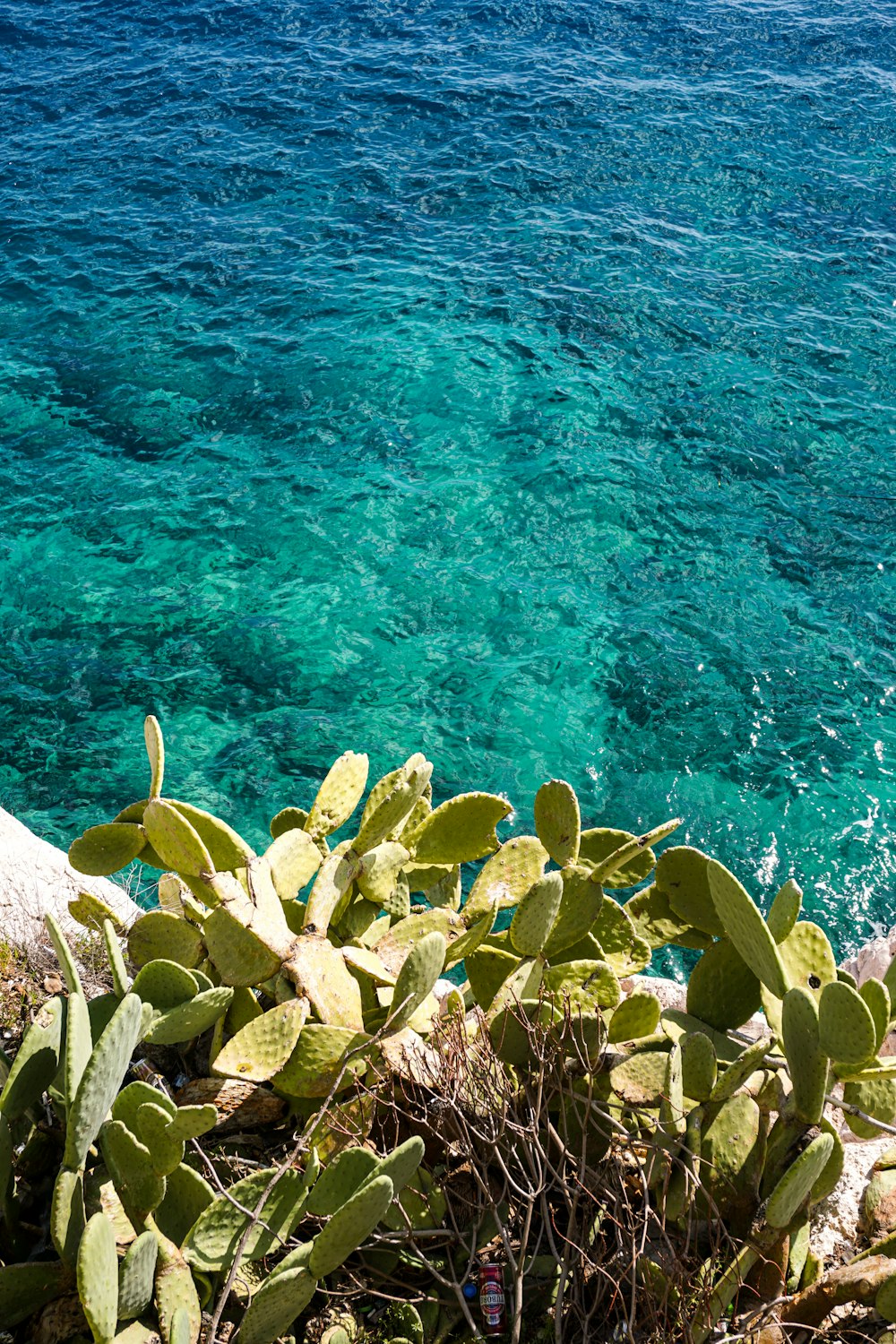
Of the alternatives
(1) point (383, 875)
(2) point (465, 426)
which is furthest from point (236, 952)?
(2) point (465, 426)

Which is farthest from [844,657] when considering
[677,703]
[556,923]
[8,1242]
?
[8,1242]

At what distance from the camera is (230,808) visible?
646 centimetres

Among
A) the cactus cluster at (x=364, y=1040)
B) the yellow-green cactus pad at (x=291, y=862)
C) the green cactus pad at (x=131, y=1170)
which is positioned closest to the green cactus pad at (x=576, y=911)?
the cactus cluster at (x=364, y=1040)

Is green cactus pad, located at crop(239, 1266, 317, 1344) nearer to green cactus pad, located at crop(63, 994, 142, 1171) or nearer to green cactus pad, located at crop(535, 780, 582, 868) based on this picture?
green cactus pad, located at crop(63, 994, 142, 1171)

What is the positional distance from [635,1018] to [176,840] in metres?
1.37

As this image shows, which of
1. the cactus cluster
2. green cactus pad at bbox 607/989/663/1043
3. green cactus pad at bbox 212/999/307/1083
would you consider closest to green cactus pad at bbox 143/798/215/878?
the cactus cluster

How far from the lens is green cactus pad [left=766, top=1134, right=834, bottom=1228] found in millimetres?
2178

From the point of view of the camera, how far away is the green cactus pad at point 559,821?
3.21m

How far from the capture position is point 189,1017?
279cm

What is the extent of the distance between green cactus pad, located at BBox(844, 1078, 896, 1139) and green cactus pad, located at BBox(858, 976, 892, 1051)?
0.50 ft

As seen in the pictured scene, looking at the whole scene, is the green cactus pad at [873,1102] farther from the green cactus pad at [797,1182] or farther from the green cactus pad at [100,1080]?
the green cactus pad at [100,1080]

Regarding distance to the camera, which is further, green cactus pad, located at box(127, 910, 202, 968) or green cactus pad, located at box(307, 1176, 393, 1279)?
green cactus pad, located at box(127, 910, 202, 968)

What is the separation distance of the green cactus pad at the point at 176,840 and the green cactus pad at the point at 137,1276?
994 mm

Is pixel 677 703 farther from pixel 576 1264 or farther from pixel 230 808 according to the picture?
pixel 576 1264
